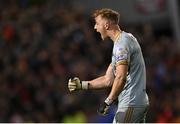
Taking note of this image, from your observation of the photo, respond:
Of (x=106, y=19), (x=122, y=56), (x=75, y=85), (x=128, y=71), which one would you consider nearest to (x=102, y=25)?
(x=106, y=19)

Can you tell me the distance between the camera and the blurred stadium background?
15758mm

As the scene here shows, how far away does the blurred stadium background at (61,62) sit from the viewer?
51.7 feet

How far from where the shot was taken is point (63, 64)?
16.7 meters

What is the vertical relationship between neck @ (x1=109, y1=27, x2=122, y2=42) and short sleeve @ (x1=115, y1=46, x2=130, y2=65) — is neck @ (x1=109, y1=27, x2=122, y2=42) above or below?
above

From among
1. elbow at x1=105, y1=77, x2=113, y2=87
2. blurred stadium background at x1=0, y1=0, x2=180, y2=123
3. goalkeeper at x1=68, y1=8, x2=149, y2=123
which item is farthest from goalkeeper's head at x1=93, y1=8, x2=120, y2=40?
blurred stadium background at x1=0, y1=0, x2=180, y2=123

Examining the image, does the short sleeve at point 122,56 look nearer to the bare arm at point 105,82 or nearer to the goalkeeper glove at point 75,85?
the bare arm at point 105,82

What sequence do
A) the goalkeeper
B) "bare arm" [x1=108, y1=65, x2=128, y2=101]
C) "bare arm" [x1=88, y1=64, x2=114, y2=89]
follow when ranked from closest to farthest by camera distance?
"bare arm" [x1=108, y1=65, x2=128, y2=101] < the goalkeeper < "bare arm" [x1=88, y1=64, x2=114, y2=89]

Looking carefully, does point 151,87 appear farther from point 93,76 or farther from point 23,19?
point 23,19

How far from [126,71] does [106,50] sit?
797 centimetres

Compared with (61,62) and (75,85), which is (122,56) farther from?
(61,62)

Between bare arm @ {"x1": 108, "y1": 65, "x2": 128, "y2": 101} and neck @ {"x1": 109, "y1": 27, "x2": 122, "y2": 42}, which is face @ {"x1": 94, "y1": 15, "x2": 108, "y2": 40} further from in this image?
bare arm @ {"x1": 108, "y1": 65, "x2": 128, "y2": 101}

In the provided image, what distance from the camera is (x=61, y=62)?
1670cm

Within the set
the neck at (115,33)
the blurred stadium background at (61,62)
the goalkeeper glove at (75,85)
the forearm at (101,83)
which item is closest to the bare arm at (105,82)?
the forearm at (101,83)

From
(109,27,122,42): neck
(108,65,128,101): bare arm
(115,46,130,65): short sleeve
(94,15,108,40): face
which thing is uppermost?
(94,15,108,40): face
